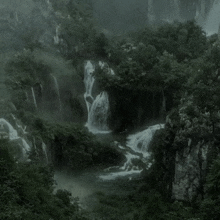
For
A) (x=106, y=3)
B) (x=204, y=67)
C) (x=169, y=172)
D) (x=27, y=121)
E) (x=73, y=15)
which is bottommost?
(x=169, y=172)

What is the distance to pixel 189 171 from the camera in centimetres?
1348

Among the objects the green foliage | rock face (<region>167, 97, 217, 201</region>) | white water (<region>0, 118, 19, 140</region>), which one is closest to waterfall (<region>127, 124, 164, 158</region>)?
rock face (<region>167, 97, 217, 201</region>)

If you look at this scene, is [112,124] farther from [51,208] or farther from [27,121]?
[51,208]

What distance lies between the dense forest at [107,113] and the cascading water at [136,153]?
24 centimetres

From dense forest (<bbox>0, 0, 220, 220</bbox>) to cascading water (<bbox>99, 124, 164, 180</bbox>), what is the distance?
24 cm

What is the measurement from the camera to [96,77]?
2238 cm

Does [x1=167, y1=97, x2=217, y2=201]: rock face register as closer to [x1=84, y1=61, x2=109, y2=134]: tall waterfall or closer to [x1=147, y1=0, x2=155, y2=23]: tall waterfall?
[x1=84, y1=61, x2=109, y2=134]: tall waterfall

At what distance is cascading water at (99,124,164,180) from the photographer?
17.4 m

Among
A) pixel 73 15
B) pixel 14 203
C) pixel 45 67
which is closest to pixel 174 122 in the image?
pixel 14 203

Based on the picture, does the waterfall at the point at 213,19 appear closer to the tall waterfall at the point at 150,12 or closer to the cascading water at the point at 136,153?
Result: the tall waterfall at the point at 150,12

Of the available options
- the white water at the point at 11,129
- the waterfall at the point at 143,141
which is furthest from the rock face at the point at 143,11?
the white water at the point at 11,129

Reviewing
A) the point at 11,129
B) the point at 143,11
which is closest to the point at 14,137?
the point at 11,129

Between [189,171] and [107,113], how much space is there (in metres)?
9.37

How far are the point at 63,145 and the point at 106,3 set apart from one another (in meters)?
19.7
